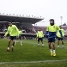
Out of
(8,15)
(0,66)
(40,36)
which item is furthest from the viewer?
(8,15)

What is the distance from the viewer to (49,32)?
49.7 ft

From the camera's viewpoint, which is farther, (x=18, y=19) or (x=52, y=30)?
(x=18, y=19)

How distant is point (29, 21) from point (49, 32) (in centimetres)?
8527

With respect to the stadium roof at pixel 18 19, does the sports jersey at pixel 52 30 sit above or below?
below

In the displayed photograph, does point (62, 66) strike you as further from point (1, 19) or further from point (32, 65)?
point (1, 19)

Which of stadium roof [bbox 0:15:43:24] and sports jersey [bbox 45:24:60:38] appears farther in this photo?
stadium roof [bbox 0:15:43:24]

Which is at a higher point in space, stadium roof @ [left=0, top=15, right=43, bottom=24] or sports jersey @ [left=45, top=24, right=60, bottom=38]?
stadium roof @ [left=0, top=15, right=43, bottom=24]

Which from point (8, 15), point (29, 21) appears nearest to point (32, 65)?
point (8, 15)

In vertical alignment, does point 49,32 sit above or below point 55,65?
above

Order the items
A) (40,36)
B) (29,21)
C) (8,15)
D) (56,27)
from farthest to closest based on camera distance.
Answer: (29,21), (8,15), (40,36), (56,27)

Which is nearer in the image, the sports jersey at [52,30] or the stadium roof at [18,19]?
the sports jersey at [52,30]

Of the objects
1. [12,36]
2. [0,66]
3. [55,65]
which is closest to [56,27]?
[12,36]

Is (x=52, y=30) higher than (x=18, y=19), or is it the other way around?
(x=18, y=19)

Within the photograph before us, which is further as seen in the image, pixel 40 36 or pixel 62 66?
pixel 40 36
